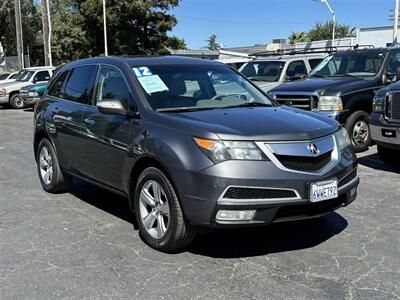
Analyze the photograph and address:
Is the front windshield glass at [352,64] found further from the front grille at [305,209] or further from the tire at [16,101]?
the tire at [16,101]

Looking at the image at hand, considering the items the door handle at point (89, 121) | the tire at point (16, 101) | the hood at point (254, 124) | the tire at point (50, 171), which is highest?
the hood at point (254, 124)

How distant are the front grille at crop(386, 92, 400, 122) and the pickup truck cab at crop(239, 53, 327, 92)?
4529mm

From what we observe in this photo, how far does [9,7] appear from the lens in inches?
1875

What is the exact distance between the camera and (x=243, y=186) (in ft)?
13.1

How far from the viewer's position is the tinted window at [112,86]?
5145 mm

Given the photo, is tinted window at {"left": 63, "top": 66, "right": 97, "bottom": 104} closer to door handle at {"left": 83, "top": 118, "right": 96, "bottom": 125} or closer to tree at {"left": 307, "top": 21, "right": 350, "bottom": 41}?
door handle at {"left": 83, "top": 118, "right": 96, "bottom": 125}

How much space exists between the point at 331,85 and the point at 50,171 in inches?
208

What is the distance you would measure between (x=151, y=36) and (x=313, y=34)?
37.3 m

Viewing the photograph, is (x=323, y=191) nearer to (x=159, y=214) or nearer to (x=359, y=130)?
(x=159, y=214)

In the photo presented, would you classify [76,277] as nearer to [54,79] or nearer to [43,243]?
[43,243]

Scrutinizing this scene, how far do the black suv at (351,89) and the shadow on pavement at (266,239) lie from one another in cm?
411

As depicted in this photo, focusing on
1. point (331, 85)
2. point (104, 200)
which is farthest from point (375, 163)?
point (104, 200)

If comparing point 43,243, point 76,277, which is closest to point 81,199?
point 43,243

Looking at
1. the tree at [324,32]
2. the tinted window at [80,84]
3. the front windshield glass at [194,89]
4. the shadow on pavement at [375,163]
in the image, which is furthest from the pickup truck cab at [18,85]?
the tree at [324,32]
